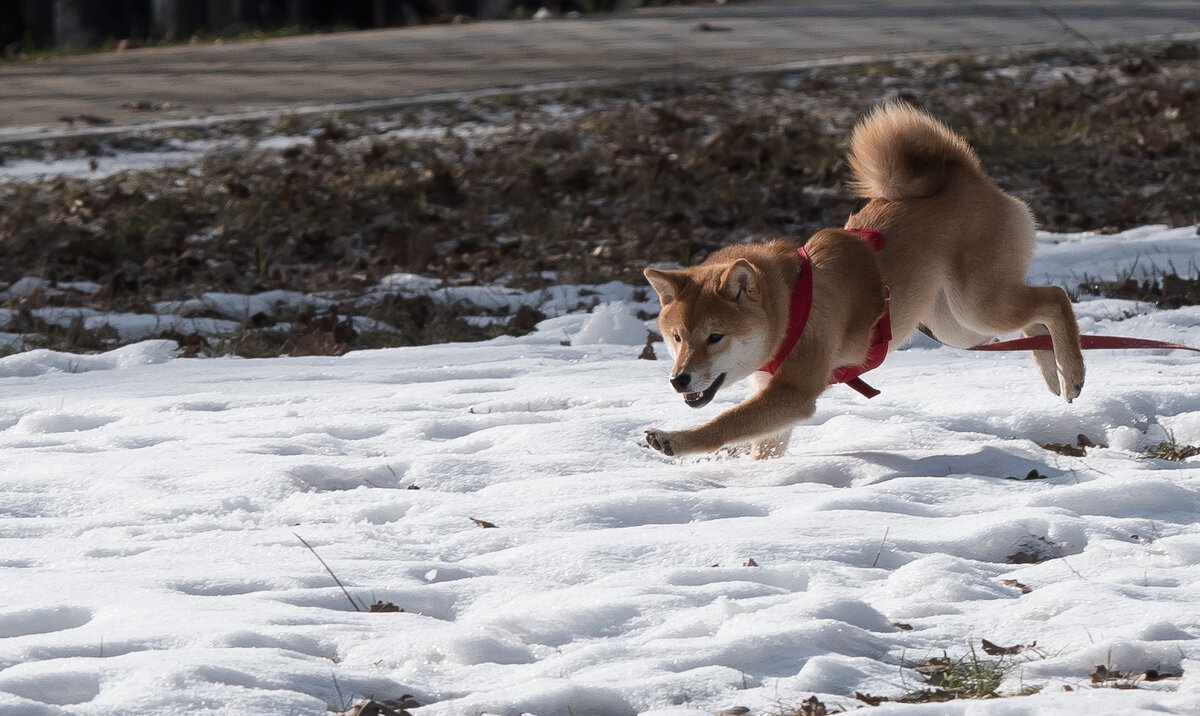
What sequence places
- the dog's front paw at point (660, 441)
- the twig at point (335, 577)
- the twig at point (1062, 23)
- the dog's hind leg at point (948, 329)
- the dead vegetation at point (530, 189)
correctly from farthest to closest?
the twig at point (1062, 23) → the dead vegetation at point (530, 189) → the dog's hind leg at point (948, 329) → the dog's front paw at point (660, 441) → the twig at point (335, 577)

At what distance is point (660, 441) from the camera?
4.32 metres

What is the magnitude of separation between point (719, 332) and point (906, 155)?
1254 millimetres

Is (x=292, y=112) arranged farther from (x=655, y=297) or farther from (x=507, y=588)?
(x=507, y=588)

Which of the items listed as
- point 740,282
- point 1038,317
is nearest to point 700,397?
point 740,282

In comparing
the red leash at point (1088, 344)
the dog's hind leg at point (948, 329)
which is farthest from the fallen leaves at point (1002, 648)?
the dog's hind leg at point (948, 329)

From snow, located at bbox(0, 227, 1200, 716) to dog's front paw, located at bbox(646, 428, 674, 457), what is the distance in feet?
0.44

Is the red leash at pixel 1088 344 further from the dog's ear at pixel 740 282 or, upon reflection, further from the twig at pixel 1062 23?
the twig at pixel 1062 23

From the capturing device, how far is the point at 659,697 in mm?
2863

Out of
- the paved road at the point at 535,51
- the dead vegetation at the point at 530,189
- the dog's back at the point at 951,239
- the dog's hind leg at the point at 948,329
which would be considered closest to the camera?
the dog's back at the point at 951,239

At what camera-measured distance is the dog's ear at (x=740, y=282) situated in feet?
14.5

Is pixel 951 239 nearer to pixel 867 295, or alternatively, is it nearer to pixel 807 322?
pixel 867 295

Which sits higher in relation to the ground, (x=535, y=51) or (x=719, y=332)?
(x=535, y=51)

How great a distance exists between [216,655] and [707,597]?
1.20 meters

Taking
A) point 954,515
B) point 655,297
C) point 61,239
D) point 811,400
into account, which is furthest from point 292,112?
point 954,515
